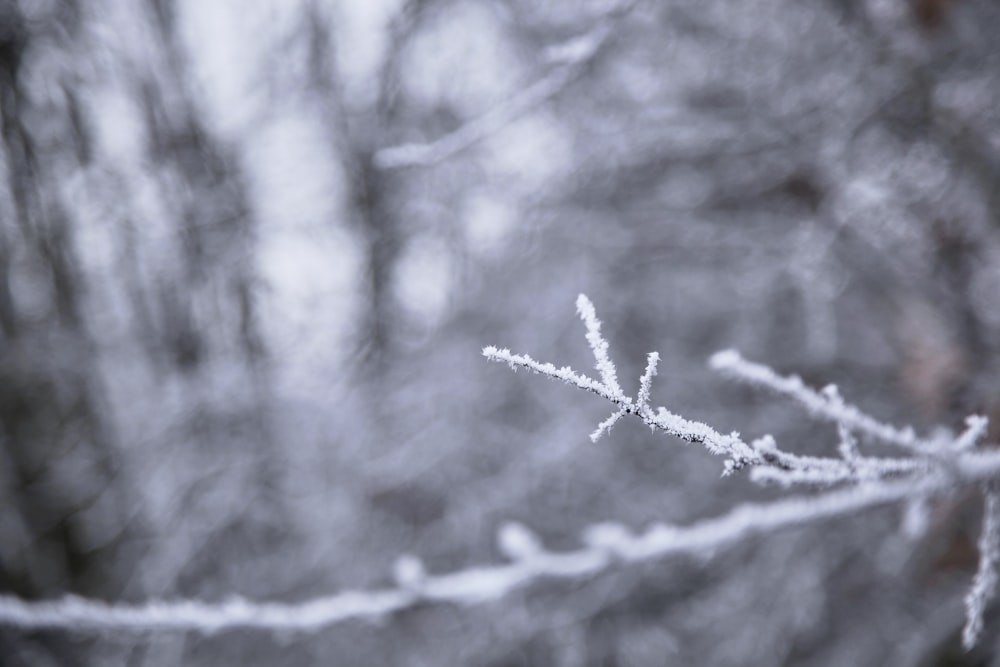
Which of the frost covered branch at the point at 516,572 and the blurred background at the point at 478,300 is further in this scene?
the blurred background at the point at 478,300

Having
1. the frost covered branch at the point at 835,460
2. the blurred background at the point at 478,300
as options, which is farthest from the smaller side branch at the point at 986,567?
the blurred background at the point at 478,300

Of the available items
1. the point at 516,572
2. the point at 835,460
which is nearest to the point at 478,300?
the point at 516,572

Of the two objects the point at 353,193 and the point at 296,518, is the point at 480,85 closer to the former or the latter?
the point at 353,193

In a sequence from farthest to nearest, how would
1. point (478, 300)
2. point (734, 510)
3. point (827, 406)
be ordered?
point (478, 300)
point (734, 510)
point (827, 406)

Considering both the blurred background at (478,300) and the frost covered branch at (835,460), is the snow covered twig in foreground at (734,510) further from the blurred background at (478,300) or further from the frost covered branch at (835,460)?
the blurred background at (478,300)

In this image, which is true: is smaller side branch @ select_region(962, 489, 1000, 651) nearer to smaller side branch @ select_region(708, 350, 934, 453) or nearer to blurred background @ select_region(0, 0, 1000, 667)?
smaller side branch @ select_region(708, 350, 934, 453)

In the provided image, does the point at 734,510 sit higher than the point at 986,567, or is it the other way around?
the point at 734,510

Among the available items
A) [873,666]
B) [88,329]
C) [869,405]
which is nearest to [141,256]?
[88,329]

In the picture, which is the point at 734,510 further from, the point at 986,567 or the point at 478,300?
the point at 478,300

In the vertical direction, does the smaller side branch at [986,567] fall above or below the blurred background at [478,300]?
below
